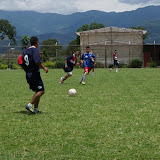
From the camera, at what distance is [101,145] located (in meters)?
5.04

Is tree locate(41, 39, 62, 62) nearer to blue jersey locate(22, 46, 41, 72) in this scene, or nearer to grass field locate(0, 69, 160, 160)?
grass field locate(0, 69, 160, 160)

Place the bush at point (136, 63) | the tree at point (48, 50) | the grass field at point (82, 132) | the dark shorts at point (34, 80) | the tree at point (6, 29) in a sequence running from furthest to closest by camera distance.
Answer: the tree at point (6, 29) → the bush at point (136, 63) → the tree at point (48, 50) → the dark shorts at point (34, 80) → the grass field at point (82, 132)

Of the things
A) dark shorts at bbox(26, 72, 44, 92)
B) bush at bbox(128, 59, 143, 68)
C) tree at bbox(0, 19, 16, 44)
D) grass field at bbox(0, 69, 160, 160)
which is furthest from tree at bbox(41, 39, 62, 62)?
tree at bbox(0, 19, 16, 44)

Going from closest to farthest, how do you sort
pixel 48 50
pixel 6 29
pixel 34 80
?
1. pixel 34 80
2. pixel 48 50
3. pixel 6 29

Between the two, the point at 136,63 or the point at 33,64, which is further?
the point at 136,63

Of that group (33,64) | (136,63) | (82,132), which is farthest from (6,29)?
(82,132)

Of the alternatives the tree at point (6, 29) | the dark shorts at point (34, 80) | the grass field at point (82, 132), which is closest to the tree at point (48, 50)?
the grass field at point (82, 132)

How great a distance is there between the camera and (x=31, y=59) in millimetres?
7562

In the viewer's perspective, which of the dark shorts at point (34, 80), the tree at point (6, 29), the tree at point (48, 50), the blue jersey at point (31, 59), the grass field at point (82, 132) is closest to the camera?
the grass field at point (82, 132)

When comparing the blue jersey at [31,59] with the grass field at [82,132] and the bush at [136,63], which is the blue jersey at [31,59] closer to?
the grass field at [82,132]

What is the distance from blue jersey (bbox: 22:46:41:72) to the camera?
743cm

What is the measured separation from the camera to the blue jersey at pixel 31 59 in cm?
743

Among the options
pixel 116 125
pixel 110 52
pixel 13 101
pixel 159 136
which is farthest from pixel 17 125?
pixel 110 52

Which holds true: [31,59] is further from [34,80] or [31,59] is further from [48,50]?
[48,50]
